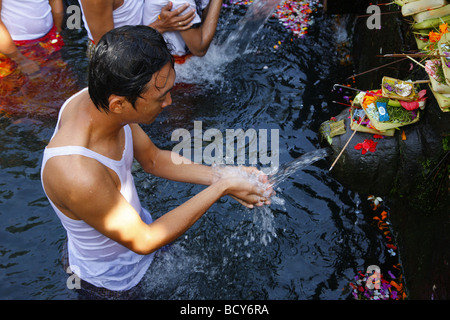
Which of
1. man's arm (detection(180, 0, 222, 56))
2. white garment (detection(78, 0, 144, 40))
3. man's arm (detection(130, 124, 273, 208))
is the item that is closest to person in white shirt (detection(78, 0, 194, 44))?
white garment (detection(78, 0, 144, 40))

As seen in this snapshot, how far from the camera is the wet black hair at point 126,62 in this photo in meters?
1.89

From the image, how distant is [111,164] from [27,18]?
2.93 meters

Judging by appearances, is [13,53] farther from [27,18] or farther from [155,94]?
[155,94]

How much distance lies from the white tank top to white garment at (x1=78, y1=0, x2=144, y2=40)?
1.53 m

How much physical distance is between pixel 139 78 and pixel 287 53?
357cm

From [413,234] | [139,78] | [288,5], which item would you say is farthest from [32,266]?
[288,5]

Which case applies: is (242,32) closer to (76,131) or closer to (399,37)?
(399,37)

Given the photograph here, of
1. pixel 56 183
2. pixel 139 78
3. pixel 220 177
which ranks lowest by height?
pixel 220 177

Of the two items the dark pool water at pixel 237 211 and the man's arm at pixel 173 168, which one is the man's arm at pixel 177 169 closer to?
the man's arm at pixel 173 168

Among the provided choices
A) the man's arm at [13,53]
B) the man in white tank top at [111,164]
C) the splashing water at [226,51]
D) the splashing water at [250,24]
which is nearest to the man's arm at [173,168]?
the man in white tank top at [111,164]

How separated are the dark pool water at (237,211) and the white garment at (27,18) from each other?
0.53 m

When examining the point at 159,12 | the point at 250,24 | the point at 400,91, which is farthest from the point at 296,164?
the point at 250,24

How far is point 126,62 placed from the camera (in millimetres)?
1890
